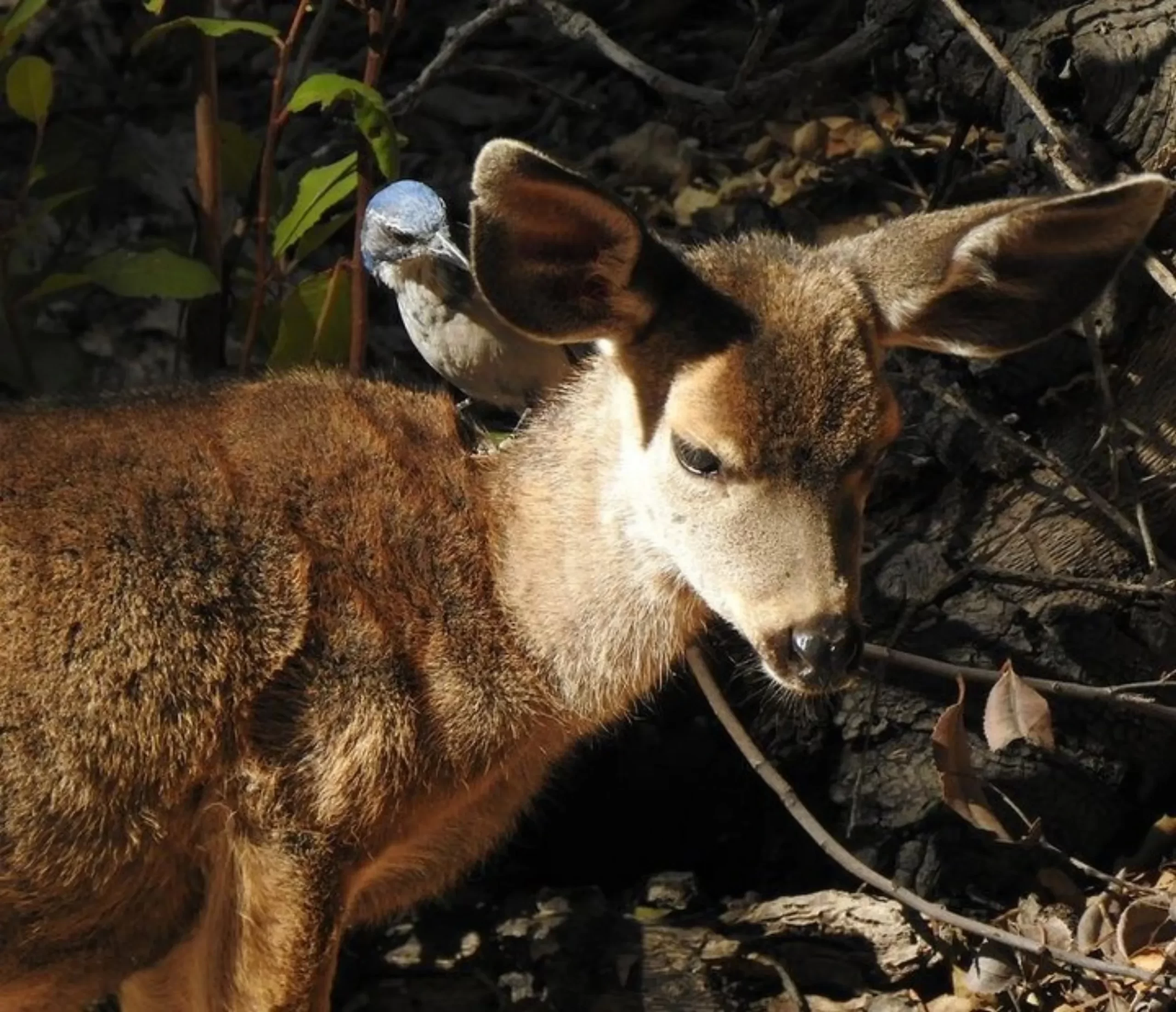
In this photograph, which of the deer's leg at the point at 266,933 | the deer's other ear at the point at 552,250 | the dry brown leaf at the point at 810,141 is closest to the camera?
the deer's other ear at the point at 552,250

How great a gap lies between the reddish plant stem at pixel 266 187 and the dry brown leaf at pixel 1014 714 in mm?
2282

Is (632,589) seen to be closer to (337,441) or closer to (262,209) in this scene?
(337,441)

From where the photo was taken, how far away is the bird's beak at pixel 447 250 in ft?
17.7

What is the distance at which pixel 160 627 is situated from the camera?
412cm

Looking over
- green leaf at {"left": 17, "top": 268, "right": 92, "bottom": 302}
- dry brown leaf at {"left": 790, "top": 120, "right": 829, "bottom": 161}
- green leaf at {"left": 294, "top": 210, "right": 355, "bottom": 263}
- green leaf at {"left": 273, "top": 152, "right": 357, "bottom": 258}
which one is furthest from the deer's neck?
dry brown leaf at {"left": 790, "top": 120, "right": 829, "bottom": 161}

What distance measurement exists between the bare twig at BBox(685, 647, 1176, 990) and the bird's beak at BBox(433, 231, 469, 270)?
123 centimetres

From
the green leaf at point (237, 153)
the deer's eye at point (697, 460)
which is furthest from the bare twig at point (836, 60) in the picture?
the deer's eye at point (697, 460)

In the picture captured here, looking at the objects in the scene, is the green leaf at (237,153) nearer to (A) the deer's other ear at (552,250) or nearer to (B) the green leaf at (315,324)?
(B) the green leaf at (315,324)

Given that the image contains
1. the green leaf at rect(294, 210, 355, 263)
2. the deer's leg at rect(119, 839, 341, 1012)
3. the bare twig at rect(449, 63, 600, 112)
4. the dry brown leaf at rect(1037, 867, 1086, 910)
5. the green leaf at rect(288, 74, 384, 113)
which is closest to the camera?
the deer's leg at rect(119, 839, 341, 1012)

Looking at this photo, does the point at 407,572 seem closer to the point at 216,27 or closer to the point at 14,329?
the point at 216,27

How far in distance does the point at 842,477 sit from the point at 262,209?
211 cm

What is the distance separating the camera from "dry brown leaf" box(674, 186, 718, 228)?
668 centimetres

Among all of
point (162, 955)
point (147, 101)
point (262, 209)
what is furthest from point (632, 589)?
point (147, 101)

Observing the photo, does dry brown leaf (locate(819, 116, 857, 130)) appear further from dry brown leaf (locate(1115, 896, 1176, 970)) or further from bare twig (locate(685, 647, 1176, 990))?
dry brown leaf (locate(1115, 896, 1176, 970))
